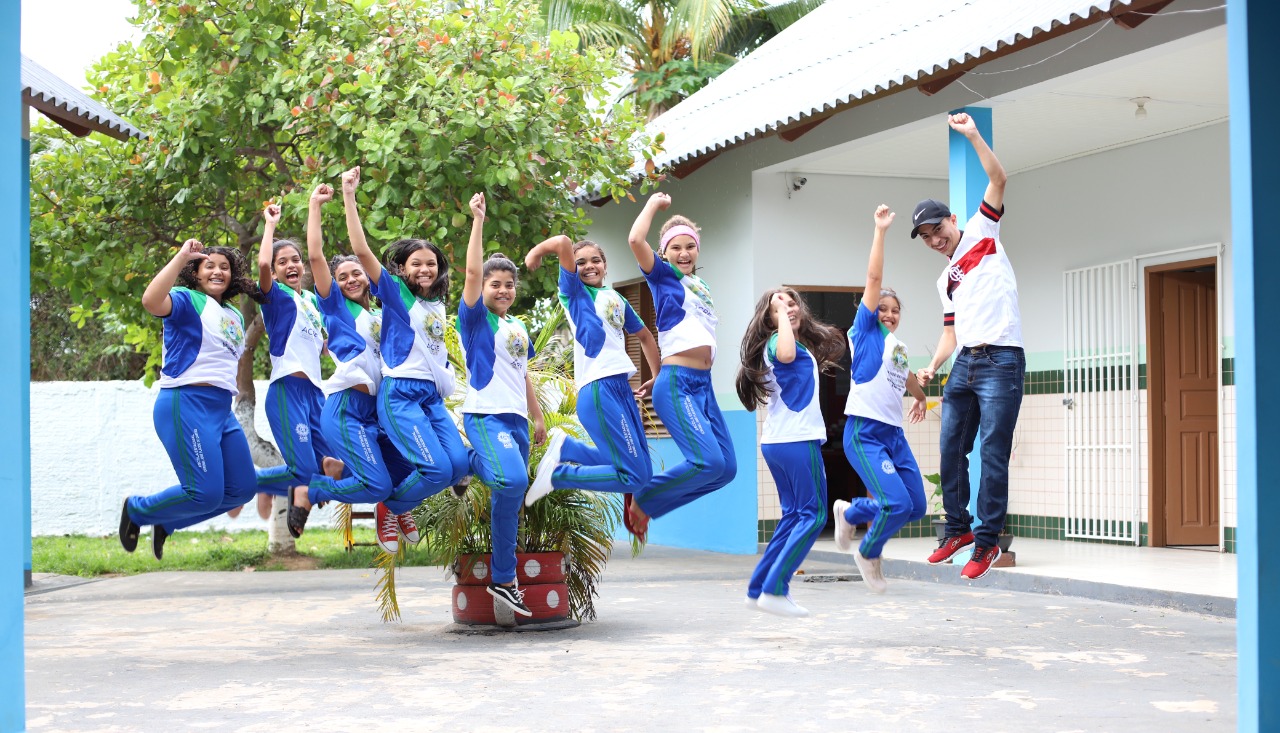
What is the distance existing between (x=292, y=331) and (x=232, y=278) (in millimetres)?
499

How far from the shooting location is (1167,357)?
13133 mm

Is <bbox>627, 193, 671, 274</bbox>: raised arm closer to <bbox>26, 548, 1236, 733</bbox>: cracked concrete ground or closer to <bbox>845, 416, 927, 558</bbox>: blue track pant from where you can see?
<bbox>845, 416, 927, 558</bbox>: blue track pant

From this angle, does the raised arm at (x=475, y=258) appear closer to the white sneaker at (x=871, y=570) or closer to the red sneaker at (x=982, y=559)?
the white sneaker at (x=871, y=570)

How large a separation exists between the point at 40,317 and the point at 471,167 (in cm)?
1815

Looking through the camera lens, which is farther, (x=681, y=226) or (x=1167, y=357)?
(x=1167, y=357)

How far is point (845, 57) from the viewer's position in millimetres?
13391

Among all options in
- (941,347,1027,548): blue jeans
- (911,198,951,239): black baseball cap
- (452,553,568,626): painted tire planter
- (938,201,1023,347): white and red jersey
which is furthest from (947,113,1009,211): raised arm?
(452,553,568,626): painted tire planter

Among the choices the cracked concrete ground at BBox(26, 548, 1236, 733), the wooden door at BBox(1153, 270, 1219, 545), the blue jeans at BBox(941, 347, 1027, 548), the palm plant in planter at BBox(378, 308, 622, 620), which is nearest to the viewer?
the cracked concrete ground at BBox(26, 548, 1236, 733)

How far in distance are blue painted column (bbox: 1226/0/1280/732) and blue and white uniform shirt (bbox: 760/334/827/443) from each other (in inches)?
137

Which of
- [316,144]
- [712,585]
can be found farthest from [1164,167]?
[316,144]

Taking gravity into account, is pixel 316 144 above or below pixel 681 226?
above

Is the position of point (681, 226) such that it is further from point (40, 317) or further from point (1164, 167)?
point (40, 317)

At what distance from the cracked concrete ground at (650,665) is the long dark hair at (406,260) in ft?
7.21

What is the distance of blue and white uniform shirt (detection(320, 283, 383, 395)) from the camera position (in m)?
8.23
